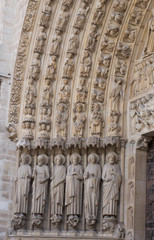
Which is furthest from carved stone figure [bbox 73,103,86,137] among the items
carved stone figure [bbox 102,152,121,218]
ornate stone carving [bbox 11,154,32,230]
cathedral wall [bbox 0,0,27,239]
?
cathedral wall [bbox 0,0,27,239]

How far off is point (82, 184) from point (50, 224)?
3.17 ft

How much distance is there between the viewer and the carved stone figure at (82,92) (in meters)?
Result: 10.9

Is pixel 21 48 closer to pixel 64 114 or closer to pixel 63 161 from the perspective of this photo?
pixel 64 114

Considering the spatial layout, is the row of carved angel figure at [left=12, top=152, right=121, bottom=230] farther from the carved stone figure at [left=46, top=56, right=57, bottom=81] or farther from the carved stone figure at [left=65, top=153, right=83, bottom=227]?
the carved stone figure at [left=46, top=56, right=57, bottom=81]

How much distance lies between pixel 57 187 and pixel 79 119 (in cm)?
138

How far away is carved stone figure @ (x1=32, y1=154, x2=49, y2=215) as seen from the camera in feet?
34.3

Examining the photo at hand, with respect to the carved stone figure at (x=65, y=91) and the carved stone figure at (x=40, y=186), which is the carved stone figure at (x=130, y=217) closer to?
the carved stone figure at (x=40, y=186)

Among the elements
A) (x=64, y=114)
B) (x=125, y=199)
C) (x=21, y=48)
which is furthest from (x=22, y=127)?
(x=125, y=199)

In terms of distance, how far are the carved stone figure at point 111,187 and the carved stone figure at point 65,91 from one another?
1.50m

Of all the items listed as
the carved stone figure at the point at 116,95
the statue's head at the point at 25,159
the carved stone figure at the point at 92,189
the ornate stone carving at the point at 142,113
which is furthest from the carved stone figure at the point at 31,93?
the ornate stone carving at the point at 142,113

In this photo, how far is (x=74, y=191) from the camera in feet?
33.9

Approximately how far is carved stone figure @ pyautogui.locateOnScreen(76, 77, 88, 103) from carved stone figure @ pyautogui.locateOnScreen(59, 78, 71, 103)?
0.76 feet

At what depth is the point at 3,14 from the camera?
39.7 ft

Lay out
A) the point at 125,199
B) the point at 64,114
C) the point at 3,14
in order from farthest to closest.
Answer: the point at 3,14
the point at 64,114
the point at 125,199
